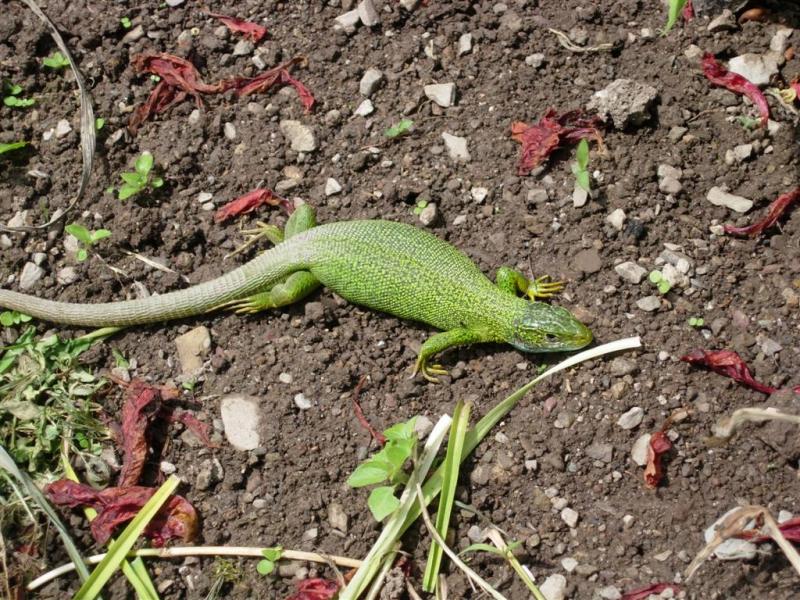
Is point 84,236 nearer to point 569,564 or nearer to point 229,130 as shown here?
point 229,130

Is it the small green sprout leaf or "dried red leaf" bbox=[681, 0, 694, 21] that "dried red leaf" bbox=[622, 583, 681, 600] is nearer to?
the small green sprout leaf

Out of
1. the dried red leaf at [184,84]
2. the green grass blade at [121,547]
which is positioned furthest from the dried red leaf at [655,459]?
the dried red leaf at [184,84]

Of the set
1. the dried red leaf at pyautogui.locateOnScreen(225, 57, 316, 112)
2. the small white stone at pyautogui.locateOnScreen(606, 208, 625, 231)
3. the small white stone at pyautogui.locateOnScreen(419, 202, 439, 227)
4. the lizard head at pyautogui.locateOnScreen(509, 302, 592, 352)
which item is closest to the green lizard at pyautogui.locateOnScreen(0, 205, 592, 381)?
the lizard head at pyautogui.locateOnScreen(509, 302, 592, 352)

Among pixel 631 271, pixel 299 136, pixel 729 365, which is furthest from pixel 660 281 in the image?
pixel 299 136

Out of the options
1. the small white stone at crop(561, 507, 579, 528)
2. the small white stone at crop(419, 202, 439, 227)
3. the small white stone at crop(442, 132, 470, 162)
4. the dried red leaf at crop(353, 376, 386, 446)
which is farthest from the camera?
the small white stone at crop(442, 132, 470, 162)

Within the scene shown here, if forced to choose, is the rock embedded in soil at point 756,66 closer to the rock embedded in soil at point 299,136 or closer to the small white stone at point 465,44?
the small white stone at point 465,44

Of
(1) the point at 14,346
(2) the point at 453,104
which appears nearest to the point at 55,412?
(1) the point at 14,346
